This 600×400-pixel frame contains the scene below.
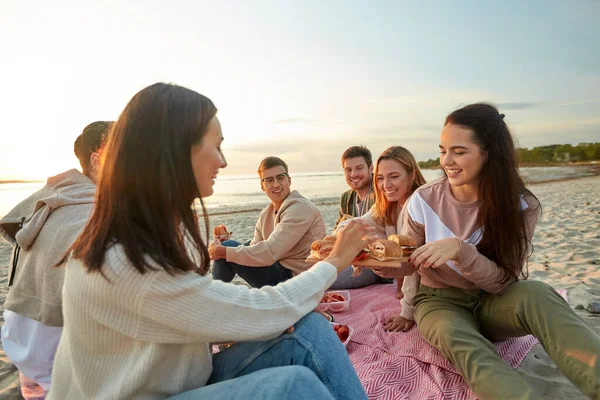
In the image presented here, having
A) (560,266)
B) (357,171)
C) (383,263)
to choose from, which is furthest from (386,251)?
(560,266)

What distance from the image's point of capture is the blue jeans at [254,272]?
482 cm

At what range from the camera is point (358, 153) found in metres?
5.20

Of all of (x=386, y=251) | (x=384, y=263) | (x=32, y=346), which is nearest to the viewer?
(x=32, y=346)

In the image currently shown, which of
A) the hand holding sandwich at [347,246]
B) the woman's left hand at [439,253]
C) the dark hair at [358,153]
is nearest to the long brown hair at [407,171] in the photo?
the dark hair at [358,153]

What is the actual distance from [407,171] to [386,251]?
4.49ft

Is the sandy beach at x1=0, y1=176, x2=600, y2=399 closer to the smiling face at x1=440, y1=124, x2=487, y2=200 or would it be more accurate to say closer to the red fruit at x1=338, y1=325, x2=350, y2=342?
the red fruit at x1=338, y1=325, x2=350, y2=342

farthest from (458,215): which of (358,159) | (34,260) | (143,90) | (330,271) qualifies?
(34,260)

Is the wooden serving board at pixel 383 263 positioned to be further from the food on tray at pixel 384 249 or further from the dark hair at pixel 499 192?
the dark hair at pixel 499 192

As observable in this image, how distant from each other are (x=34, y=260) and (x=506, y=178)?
327 centimetres

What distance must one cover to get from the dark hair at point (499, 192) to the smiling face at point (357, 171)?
6.92 feet

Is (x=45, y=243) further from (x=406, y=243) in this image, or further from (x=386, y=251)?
(x=406, y=243)

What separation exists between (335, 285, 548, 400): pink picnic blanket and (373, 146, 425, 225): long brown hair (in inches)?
40.9

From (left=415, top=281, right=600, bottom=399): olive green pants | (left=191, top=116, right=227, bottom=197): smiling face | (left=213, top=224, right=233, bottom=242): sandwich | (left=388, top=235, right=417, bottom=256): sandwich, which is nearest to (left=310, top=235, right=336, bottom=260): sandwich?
(left=388, top=235, right=417, bottom=256): sandwich

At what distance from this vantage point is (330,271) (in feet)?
6.64
